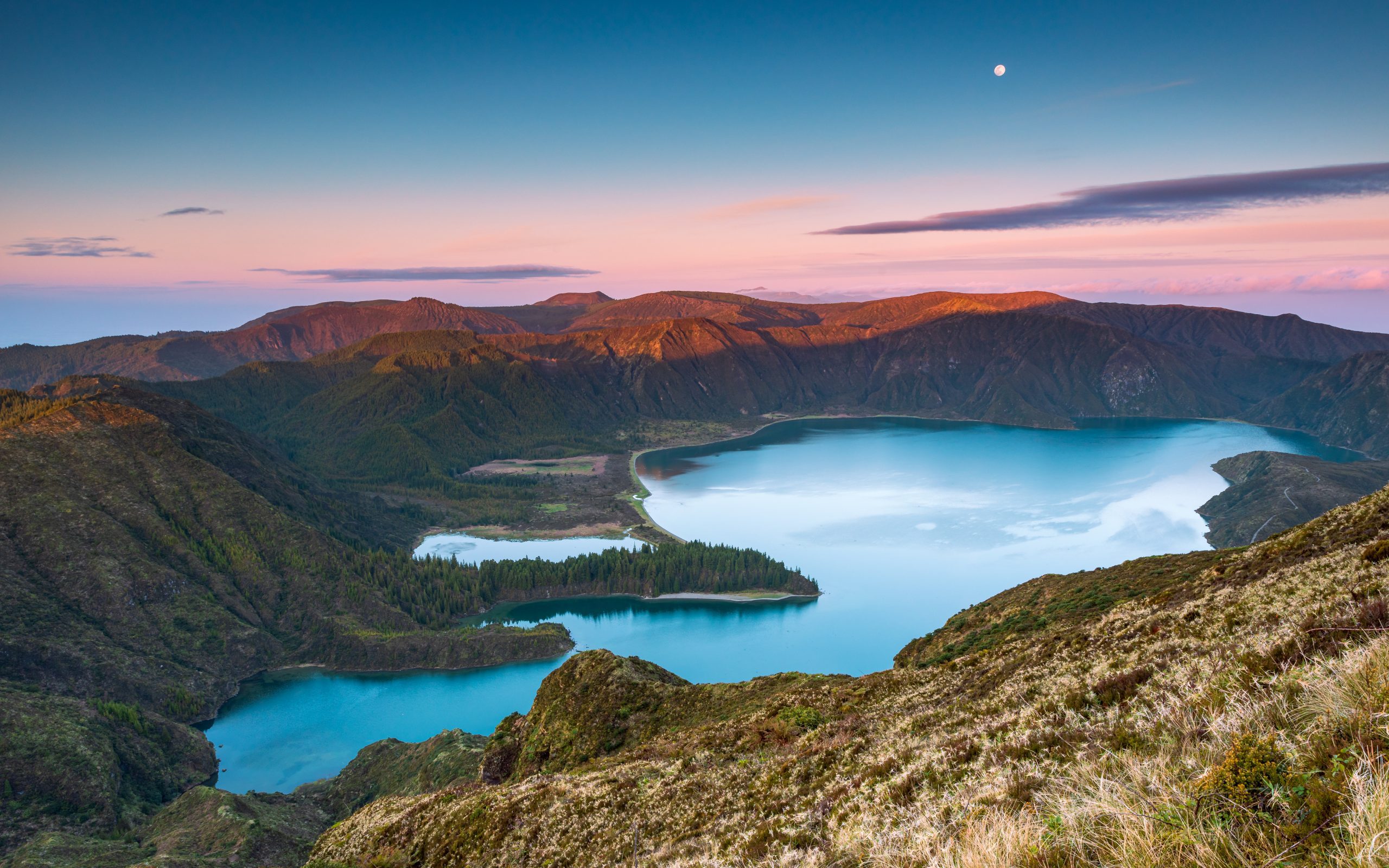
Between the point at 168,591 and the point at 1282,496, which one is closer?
the point at 168,591

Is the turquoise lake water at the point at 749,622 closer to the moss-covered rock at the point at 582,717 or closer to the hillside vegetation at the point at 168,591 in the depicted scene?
the hillside vegetation at the point at 168,591

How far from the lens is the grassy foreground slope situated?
691 cm

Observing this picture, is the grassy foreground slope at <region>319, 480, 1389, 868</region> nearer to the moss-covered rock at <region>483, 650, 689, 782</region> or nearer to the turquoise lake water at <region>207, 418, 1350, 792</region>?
the moss-covered rock at <region>483, 650, 689, 782</region>

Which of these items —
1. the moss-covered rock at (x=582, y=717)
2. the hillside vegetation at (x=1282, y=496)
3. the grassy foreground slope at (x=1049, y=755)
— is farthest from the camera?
the hillside vegetation at (x=1282, y=496)

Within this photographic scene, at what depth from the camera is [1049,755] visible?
12.7 metres

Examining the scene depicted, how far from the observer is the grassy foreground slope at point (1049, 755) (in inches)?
272

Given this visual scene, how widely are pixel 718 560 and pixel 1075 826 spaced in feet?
516

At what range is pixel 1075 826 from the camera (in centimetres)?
734

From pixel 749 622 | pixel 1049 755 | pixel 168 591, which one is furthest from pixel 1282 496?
pixel 168 591

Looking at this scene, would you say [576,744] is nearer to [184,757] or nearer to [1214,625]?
[1214,625]

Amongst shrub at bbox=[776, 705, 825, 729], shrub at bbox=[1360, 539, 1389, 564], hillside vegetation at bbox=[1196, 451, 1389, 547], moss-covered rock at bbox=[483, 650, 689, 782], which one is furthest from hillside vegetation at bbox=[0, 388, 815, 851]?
shrub at bbox=[1360, 539, 1389, 564]

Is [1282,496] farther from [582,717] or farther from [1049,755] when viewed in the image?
[1049,755]

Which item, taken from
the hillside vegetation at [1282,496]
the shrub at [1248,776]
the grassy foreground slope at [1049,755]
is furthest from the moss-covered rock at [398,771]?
the hillside vegetation at [1282,496]

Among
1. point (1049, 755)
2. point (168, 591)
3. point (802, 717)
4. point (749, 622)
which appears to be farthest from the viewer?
point (749, 622)
